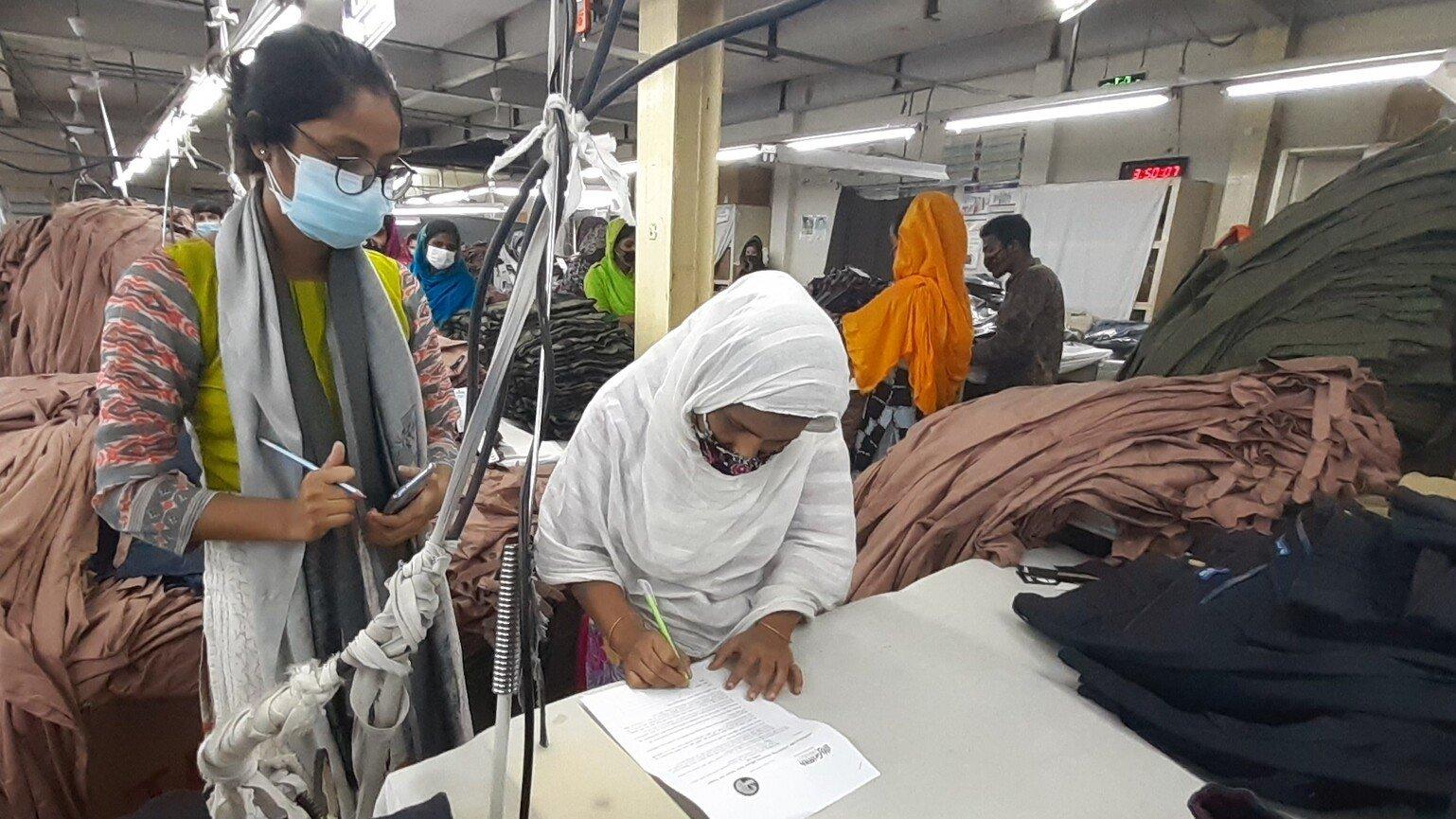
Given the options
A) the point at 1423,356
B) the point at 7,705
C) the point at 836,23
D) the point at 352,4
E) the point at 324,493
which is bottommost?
the point at 7,705

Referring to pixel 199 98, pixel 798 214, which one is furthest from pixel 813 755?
pixel 798 214

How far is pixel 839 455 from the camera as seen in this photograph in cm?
121

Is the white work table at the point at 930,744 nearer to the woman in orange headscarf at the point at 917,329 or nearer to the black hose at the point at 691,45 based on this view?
the black hose at the point at 691,45

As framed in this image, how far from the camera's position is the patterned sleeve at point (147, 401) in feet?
2.93

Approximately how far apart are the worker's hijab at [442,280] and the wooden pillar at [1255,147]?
5.78 metres

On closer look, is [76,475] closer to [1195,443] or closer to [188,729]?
[188,729]

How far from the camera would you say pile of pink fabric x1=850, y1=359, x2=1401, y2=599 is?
131 cm

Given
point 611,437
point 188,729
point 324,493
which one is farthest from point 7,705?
point 611,437

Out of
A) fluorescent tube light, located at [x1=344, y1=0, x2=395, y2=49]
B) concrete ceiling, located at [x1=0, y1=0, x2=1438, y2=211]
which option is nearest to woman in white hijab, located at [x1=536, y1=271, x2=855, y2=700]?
fluorescent tube light, located at [x1=344, y1=0, x2=395, y2=49]

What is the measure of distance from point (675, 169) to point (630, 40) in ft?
15.6

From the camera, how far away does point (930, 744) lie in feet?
2.70

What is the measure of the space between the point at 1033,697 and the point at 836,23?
6.44 meters

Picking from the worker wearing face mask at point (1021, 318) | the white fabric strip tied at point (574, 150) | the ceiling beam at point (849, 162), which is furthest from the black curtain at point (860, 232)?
the white fabric strip tied at point (574, 150)

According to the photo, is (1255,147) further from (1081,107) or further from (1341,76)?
(1341,76)
